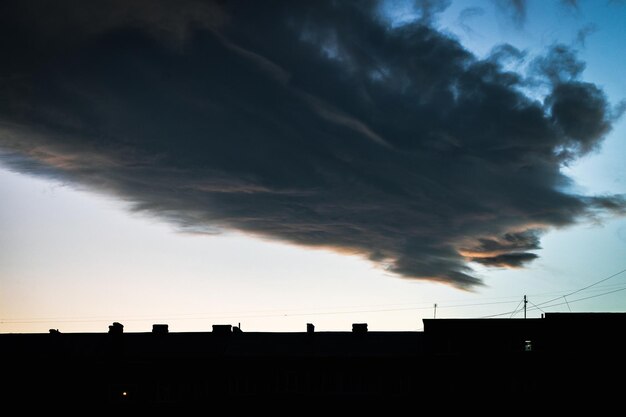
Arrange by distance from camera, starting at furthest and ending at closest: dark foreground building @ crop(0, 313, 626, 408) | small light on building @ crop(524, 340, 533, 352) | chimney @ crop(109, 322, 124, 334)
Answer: chimney @ crop(109, 322, 124, 334) < small light on building @ crop(524, 340, 533, 352) < dark foreground building @ crop(0, 313, 626, 408)

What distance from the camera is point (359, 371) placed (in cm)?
5803

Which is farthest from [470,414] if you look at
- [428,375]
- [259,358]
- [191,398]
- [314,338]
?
[191,398]

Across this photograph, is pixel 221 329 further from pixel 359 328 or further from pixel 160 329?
pixel 359 328

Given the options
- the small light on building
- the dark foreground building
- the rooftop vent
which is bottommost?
the dark foreground building

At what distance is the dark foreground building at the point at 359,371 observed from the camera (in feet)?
186

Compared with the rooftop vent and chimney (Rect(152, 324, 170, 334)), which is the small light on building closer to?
the rooftop vent

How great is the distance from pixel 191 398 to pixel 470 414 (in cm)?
2616

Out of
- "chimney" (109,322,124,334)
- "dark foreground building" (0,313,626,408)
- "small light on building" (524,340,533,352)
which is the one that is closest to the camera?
"dark foreground building" (0,313,626,408)

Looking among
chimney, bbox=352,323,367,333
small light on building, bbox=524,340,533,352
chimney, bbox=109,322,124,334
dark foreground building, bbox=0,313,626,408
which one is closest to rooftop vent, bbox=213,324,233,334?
dark foreground building, bbox=0,313,626,408

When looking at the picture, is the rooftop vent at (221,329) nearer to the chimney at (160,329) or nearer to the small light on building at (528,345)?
the chimney at (160,329)

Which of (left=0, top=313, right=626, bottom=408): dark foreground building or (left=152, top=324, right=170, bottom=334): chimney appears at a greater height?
(left=152, top=324, right=170, bottom=334): chimney

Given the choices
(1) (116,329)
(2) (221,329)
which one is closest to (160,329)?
(1) (116,329)

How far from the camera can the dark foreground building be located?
5678 centimetres

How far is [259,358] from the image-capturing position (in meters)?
58.1
